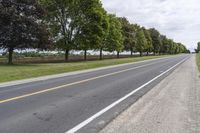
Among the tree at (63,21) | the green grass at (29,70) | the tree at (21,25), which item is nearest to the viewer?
the green grass at (29,70)

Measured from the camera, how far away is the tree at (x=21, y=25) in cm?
3669

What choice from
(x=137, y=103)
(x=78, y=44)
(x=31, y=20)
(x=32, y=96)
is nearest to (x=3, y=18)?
(x=31, y=20)

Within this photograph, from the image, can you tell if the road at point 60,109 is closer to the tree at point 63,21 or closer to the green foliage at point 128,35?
the tree at point 63,21

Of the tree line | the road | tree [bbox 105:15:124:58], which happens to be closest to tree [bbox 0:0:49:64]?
the tree line

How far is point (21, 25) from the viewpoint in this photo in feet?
122

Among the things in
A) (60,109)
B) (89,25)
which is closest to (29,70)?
(60,109)

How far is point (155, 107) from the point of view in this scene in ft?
35.0

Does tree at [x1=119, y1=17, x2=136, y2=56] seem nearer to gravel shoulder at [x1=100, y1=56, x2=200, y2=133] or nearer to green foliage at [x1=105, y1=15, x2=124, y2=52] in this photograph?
green foliage at [x1=105, y1=15, x2=124, y2=52]

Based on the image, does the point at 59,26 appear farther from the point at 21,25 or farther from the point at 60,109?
the point at 60,109

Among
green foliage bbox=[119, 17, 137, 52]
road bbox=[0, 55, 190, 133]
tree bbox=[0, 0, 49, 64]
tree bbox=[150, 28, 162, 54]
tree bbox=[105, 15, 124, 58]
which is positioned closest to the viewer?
road bbox=[0, 55, 190, 133]

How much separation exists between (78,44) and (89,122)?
4407cm

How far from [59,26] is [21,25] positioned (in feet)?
48.7

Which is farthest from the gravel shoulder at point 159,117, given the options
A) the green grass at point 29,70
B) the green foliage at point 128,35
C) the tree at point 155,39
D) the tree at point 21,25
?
the tree at point 155,39

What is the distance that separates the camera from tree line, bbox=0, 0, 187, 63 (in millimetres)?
37094
